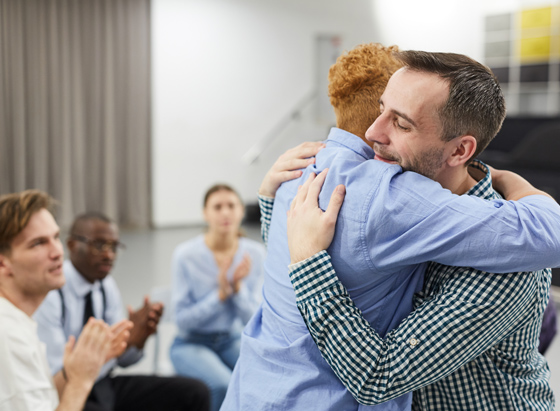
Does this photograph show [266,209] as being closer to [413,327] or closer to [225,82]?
[413,327]

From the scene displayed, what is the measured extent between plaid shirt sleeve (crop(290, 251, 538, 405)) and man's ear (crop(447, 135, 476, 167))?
0.19 metres

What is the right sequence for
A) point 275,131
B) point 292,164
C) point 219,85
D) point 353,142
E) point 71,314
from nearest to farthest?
point 353,142 < point 292,164 < point 71,314 < point 219,85 < point 275,131

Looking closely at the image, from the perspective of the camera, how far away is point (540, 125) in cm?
883

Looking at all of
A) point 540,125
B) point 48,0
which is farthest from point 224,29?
point 540,125

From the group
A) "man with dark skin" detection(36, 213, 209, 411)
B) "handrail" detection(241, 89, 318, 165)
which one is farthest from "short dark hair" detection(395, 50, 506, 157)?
"handrail" detection(241, 89, 318, 165)

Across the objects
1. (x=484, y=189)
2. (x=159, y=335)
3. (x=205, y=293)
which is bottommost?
(x=159, y=335)

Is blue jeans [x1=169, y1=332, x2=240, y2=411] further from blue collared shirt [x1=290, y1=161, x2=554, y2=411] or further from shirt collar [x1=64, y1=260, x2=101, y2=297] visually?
blue collared shirt [x1=290, y1=161, x2=554, y2=411]

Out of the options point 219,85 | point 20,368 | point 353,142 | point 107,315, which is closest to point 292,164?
point 353,142

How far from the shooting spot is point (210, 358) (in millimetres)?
3057

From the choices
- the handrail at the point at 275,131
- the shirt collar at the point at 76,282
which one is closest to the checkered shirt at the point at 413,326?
the shirt collar at the point at 76,282

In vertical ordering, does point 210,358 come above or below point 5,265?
below

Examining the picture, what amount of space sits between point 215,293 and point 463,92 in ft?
7.92

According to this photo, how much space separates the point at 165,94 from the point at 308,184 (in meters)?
7.84

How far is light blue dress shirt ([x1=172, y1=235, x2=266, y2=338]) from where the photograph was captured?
3158mm
